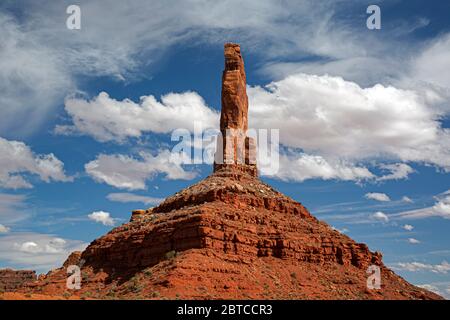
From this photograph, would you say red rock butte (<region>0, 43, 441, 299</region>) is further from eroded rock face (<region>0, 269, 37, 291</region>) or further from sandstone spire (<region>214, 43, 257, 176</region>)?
eroded rock face (<region>0, 269, 37, 291</region>)

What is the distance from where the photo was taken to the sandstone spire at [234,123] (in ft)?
289

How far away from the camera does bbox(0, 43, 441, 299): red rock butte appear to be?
60.1 metres

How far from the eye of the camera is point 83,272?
76.6 m

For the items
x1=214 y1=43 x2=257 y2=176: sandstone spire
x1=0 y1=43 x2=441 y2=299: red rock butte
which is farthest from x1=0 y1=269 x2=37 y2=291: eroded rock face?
x1=214 y1=43 x2=257 y2=176: sandstone spire

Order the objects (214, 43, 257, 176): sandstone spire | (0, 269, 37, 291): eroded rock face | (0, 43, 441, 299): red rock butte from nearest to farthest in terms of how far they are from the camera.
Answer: (0, 43, 441, 299): red rock butte → (214, 43, 257, 176): sandstone spire → (0, 269, 37, 291): eroded rock face

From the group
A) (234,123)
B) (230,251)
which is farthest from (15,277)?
(230,251)

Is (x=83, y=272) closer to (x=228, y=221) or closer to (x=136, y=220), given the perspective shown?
(x=136, y=220)

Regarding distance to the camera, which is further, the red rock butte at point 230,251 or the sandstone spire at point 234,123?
the sandstone spire at point 234,123

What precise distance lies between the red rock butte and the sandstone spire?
0.17 metres

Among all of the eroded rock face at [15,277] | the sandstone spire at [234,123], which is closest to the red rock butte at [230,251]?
the sandstone spire at [234,123]

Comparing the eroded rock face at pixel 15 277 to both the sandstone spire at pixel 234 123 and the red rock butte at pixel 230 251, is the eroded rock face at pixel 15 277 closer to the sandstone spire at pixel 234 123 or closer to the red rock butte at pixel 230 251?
the red rock butte at pixel 230 251

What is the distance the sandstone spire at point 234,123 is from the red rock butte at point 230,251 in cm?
17

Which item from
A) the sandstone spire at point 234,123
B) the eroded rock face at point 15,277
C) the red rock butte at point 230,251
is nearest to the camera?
the red rock butte at point 230,251
